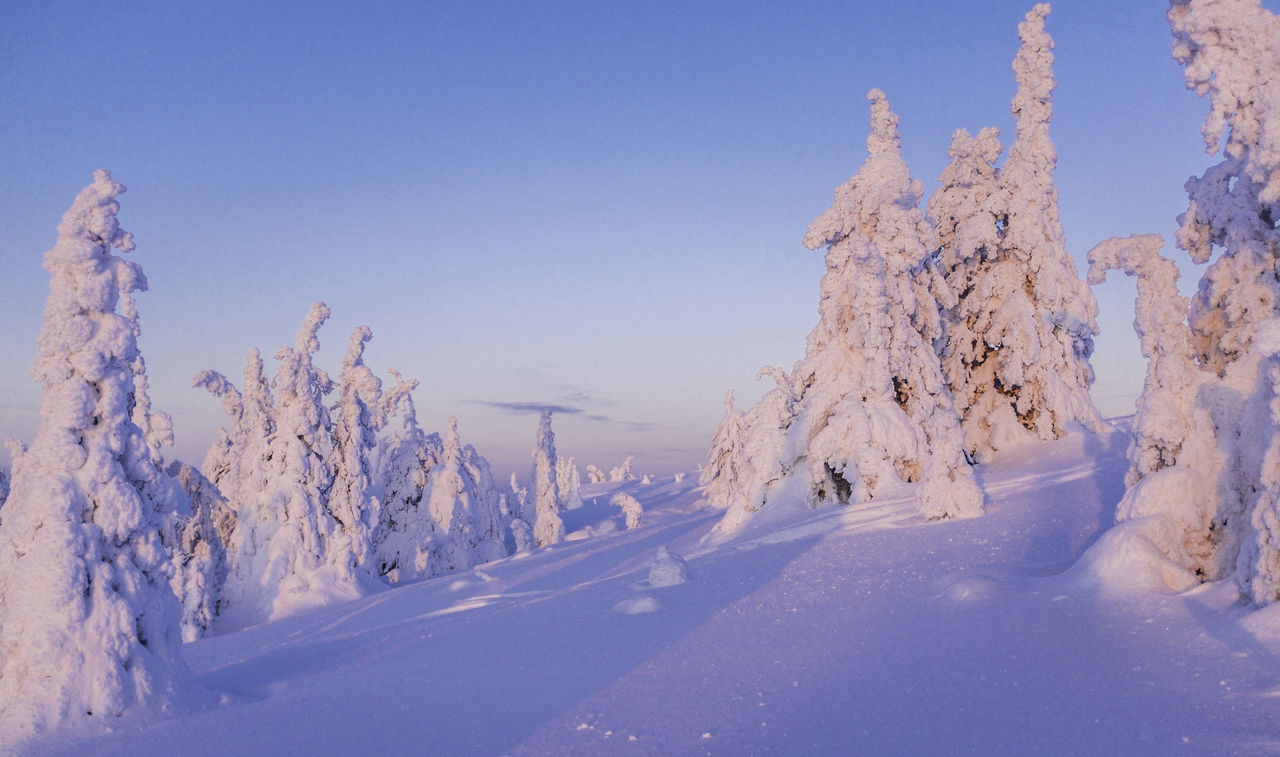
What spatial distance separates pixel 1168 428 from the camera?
32.3ft

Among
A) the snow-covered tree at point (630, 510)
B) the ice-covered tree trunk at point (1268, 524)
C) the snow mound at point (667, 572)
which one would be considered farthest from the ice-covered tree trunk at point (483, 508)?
the ice-covered tree trunk at point (1268, 524)

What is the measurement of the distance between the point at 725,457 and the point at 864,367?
23.8 meters

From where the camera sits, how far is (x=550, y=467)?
48281 millimetres

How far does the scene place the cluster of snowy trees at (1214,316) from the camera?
912 cm

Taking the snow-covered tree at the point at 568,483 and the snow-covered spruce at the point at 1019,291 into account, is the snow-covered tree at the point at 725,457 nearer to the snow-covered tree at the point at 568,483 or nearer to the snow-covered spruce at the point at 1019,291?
the snow-covered spruce at the point at 1019,291

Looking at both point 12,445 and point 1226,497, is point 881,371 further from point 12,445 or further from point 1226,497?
point 12,445

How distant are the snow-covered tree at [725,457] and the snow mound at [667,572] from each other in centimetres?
2888

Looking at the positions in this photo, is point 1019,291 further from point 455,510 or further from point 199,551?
point 199,551

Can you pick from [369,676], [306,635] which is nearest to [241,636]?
[306,635]

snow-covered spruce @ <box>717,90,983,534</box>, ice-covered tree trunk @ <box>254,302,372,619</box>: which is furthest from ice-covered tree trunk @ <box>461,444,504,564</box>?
snow-covered spruce @ <box>717,90,983,534</box>

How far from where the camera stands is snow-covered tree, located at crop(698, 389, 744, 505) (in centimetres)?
4409

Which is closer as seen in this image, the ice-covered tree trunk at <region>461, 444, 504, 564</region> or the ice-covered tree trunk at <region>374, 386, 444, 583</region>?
the ice-covered tree trunk at <region>374, 386, 444, 583</region>

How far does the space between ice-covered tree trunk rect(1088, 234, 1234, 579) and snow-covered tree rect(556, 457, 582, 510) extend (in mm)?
60409

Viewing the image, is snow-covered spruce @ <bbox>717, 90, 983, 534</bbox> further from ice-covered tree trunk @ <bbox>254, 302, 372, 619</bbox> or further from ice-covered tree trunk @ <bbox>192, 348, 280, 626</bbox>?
ice-covered tree trunk @ <bbox>192, 348, 280, 626</bbox>
